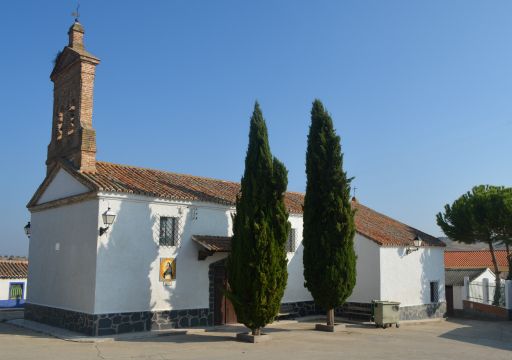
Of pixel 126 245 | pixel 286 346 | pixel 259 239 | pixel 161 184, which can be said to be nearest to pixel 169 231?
pixel 126 245

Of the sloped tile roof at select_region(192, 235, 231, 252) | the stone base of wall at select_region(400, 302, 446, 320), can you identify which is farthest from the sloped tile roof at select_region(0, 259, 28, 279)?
the stone base of wall at select_region(400, 302, 446, 320)

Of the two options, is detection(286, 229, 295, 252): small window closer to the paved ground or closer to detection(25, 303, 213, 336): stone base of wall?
the paved ground

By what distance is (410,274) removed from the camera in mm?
22312

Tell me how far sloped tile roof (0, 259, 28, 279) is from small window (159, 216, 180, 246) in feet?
70.9

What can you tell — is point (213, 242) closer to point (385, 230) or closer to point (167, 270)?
point (167, 270)

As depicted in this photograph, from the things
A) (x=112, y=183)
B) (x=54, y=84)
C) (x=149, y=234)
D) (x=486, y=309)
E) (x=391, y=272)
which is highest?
(x=54, y=84)

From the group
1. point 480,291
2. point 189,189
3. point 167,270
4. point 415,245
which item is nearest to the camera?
point 167,270

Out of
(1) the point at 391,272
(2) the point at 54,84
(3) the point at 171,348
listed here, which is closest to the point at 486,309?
(1) the point at 391,272

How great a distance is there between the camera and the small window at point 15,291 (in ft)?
112

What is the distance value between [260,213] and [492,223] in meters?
16.8

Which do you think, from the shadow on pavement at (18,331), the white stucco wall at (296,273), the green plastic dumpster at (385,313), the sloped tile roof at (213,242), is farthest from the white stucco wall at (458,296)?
the shadow on pavement at (18,331)

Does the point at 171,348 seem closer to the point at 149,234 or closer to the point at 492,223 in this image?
the point at 149,234

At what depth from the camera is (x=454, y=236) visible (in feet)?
94.1

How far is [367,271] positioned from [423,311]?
12.0 ft
